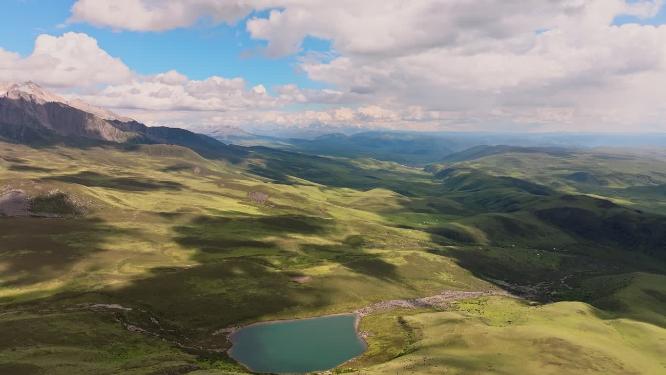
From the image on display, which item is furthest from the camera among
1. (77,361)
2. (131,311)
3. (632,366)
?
(131,311)

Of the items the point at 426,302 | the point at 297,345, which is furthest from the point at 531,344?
the point at 426,302

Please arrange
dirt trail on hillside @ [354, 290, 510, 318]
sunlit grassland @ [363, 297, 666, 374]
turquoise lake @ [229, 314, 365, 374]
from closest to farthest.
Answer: sunlit grassland @ [363, 297, 666, 374]
turquoise lake @ [229, 314, 365, 374]
dirt trail on hillside @ [354, 290, 510, 318]

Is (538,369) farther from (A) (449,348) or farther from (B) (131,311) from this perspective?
(B) (131,311)

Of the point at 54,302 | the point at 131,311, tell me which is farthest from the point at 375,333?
the point at 54,302

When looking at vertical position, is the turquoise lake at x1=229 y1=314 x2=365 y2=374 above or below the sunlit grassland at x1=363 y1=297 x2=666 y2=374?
below

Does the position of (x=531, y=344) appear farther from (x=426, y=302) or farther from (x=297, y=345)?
(x=426, y=302)

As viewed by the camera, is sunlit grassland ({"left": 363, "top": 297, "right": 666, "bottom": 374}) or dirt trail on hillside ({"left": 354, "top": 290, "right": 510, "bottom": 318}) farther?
dirt trail on hillside ({"left": 354, "top": 290, "right": 510, "bottom": 318})

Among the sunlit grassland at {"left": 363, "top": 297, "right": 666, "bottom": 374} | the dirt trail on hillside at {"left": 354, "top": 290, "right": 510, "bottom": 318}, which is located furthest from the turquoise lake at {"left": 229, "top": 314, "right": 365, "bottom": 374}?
the sunlit grassland at {"left": 363, "top": 297, "right": 666, "bottom": 374}

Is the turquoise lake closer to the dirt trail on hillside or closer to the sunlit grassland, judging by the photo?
the dirt trail on hillside
